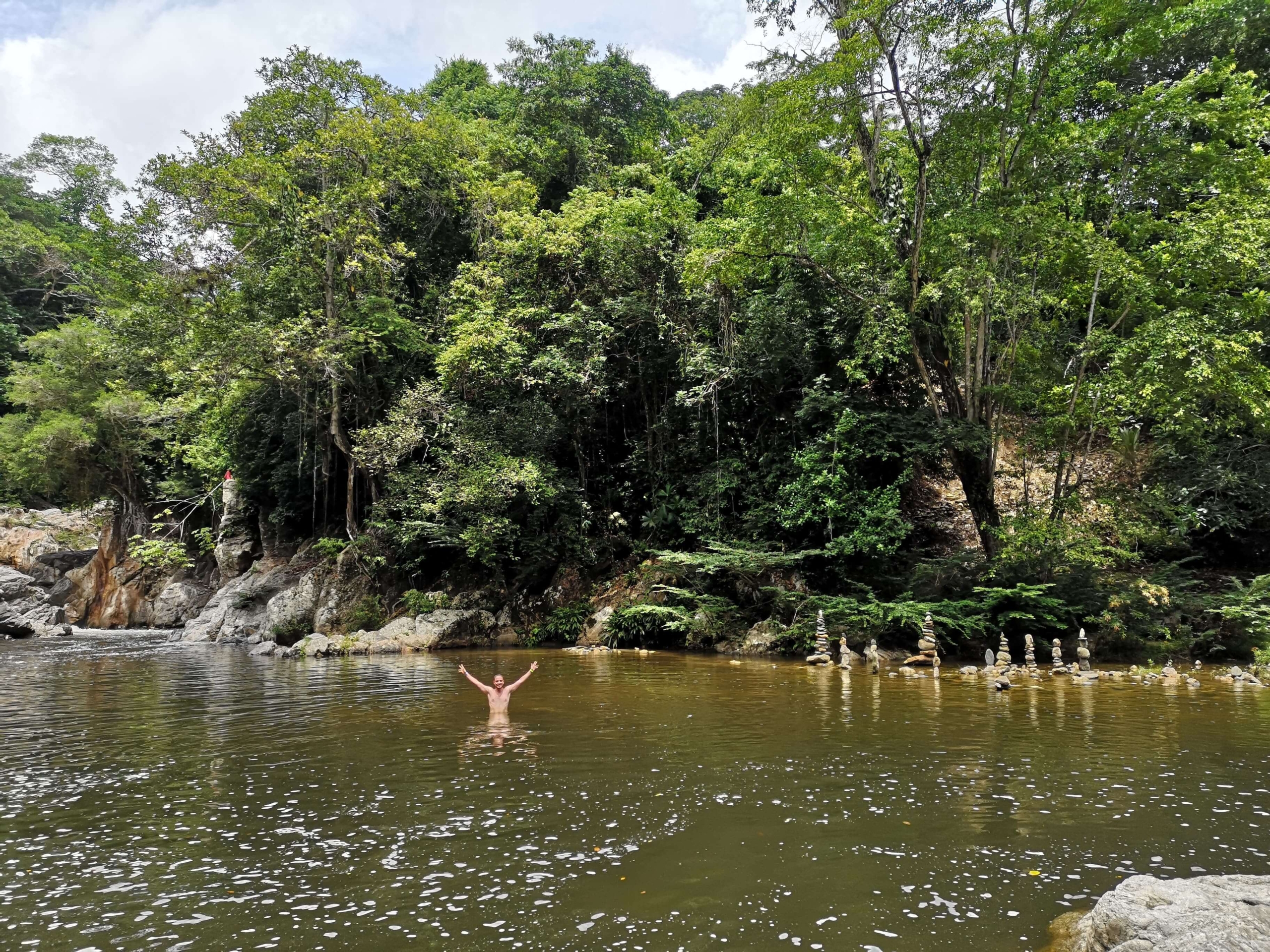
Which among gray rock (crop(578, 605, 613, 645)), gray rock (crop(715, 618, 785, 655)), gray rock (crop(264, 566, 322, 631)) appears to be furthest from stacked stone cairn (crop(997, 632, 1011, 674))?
gray rock (crop(264, 566, 322, 631))

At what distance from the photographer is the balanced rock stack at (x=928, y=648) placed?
13445 millimetres

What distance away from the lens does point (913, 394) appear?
62.8 feet

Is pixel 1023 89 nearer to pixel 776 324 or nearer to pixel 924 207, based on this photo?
pixel 924 207

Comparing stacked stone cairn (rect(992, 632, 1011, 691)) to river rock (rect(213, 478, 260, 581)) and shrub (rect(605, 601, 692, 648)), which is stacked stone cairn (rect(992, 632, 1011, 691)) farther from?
river rock (rect(213, 478, 260, 581))

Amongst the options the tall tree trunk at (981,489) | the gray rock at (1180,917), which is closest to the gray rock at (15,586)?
the tall tree trunk at (981,489)

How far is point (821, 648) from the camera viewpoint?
48.8 ft

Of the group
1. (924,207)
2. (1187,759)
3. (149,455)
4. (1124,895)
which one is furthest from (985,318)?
(149,455)

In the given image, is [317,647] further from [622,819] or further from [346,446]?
[622,819]

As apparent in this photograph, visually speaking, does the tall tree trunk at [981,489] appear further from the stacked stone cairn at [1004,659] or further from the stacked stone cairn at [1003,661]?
the stacked stone cairn at [1004,659]

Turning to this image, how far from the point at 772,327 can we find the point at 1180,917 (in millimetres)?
16712

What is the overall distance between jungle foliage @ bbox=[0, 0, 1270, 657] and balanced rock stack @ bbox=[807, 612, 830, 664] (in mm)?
956

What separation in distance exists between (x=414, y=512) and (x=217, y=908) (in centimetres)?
1835

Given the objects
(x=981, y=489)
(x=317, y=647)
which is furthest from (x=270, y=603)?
(x=981, y=489)

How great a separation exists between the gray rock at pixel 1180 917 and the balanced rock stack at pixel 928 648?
999 centimetres
